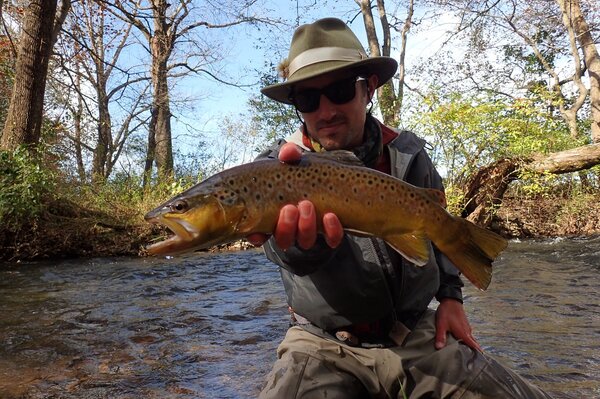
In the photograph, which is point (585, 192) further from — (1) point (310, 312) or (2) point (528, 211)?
(1) point (310, 312)

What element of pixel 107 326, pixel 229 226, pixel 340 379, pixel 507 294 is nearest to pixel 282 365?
pixel 340 379

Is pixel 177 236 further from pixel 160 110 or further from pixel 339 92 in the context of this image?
pixel 160 110

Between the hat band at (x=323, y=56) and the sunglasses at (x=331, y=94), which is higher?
the hat band at (x=323, y=56)

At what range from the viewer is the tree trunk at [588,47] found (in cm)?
2042

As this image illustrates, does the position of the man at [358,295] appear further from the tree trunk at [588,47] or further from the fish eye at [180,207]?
the tree trunk at [588,47]

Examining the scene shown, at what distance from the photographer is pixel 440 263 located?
332cm

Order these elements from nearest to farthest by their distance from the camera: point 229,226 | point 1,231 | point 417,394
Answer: point 229,226
point 417,394
point 1,231

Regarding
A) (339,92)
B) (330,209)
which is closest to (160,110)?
(339,92)

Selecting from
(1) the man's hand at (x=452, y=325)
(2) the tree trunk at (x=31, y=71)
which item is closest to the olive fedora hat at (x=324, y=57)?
(1) the man's hand at (x=452, y=325)

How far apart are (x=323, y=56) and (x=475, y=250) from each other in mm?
1485

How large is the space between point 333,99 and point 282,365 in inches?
63.6

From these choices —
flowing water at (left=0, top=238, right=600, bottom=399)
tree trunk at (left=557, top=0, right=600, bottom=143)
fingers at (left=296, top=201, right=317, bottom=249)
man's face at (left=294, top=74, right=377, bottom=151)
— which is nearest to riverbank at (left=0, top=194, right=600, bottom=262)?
flowing water at (left=0, top=238, right=600, bottom=399)

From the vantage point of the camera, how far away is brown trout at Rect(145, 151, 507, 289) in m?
2.20

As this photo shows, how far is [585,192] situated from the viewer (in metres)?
15.8
